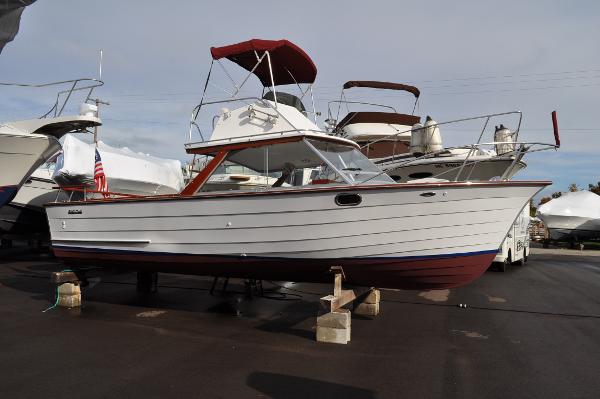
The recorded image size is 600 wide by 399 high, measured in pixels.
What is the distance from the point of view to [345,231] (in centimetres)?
496

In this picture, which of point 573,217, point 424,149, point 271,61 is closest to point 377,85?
point 424,149

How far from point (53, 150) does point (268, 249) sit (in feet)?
27.9

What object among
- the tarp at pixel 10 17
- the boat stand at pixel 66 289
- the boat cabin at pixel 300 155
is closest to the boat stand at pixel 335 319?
the boat cabin at pixel 300 155

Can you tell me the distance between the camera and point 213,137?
6.21 m

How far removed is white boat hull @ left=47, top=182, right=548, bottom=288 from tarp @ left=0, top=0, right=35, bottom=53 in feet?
8.57

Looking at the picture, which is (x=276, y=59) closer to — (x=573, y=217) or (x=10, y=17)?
(x=10, y=17)

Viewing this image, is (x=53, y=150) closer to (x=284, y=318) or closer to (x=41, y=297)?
(x=41, y=297)

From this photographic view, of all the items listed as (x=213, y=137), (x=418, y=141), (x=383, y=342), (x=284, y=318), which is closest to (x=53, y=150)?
(x=213, y=137)

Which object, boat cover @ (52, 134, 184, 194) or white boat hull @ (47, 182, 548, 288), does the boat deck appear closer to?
white boat hull @ (47, 182, 548, 288)

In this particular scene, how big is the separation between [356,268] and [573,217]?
2350cm

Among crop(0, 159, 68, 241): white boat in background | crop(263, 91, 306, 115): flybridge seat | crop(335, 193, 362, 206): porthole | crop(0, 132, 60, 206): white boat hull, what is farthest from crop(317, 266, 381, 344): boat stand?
→ crop(0, 159, 68, 241): white boat in background

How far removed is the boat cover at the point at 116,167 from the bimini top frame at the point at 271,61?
572 cm

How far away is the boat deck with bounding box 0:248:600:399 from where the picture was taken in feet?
11.9

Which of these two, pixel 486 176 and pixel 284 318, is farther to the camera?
pixel 486 176
